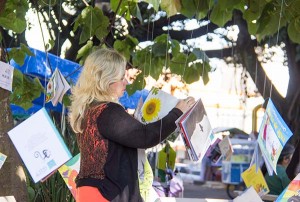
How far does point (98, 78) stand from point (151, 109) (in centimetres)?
100

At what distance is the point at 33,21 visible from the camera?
9.05 metres

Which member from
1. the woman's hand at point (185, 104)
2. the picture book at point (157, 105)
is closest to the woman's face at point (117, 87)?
the woman's hand at point (185, 104)

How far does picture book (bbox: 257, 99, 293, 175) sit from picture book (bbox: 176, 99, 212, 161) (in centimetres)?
32

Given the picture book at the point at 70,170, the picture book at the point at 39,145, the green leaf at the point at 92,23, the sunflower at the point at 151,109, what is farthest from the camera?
the green leaf at the point at 92,23

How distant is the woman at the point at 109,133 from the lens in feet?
9.19

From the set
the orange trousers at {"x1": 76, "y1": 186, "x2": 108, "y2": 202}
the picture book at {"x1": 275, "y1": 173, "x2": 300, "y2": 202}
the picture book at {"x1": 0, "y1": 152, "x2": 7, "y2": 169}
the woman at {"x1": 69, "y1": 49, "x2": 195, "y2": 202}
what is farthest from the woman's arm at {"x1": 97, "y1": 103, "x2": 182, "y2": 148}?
the picture book at {"x1": 0, "y1": 152, "x2": 7, "y2": 169}

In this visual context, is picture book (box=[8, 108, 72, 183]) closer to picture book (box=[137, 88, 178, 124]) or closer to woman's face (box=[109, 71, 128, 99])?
picture book (box=[137, 88, 178, 124])

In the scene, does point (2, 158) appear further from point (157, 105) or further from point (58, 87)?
point (157, 105)

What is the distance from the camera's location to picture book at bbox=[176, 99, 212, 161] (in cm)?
296

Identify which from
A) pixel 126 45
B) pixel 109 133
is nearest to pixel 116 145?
pixel 109 133

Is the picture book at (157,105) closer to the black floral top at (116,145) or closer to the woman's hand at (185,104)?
the woman's hand at (185,104)

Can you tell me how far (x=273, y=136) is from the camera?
331 cm

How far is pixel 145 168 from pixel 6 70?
1.63m

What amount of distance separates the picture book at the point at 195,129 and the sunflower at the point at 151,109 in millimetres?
496
